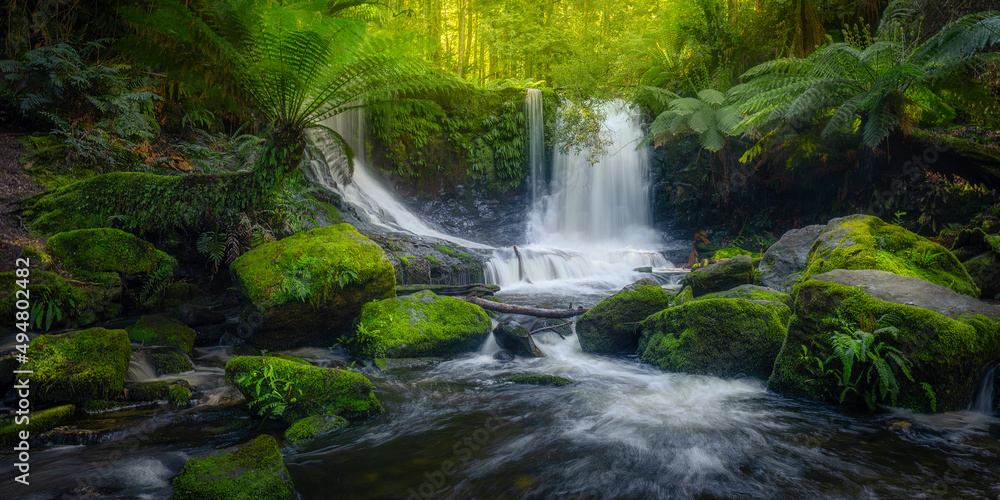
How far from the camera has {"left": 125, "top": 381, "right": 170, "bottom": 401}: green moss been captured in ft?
10.5

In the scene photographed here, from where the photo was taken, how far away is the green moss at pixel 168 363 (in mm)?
3709

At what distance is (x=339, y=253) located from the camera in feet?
16.2

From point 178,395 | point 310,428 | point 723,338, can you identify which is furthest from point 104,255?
point 723,338

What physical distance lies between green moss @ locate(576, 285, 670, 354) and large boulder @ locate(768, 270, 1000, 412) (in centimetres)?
157

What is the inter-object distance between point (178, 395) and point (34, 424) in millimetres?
730

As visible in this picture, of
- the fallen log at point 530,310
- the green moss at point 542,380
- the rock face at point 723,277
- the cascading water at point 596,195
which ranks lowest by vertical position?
the green moss at point 542,380

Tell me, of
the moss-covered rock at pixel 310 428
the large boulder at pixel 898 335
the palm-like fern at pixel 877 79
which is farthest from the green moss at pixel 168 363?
the palm-like fern at pixel 877 79

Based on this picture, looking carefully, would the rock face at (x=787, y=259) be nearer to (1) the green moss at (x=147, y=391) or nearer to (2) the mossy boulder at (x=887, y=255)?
(2) the mossy boulder at (x=887, y=255)

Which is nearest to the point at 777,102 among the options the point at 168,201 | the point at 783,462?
the point at 783,462

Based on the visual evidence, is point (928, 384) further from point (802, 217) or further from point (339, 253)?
point (802, 217)

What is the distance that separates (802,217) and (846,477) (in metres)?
10.4

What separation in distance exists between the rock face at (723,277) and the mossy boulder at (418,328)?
2.86m

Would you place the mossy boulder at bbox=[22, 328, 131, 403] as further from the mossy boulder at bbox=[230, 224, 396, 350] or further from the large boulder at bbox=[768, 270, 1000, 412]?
the large boulder at bbox=[768, 270, 1000, 412]

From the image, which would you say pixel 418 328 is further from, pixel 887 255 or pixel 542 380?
pixel 887 255
